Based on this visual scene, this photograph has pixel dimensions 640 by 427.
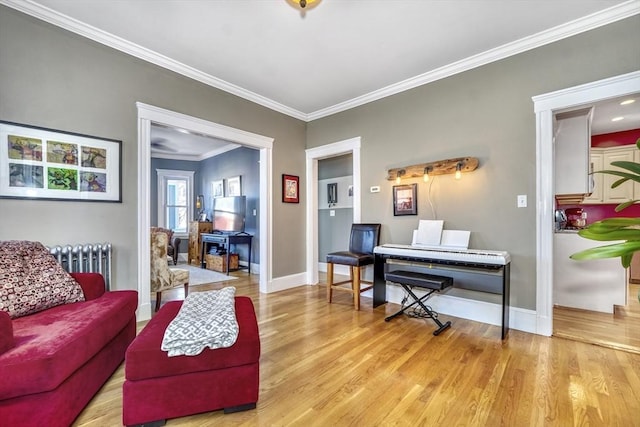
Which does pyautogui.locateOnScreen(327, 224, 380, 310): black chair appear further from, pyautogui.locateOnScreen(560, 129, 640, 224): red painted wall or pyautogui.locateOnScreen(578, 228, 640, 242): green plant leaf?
pyautogui.locateOnScreen(560, 129, 640, 224): red painted wall

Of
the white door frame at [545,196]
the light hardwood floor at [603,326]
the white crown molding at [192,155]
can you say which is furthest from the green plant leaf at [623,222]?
the white crown molding at [192,155]

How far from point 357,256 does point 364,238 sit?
39 centimetres

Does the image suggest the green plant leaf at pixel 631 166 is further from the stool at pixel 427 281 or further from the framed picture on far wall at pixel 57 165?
the framed picture on far wall at pixel 57 165

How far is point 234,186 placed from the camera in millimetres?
6074

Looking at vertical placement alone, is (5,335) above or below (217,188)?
below

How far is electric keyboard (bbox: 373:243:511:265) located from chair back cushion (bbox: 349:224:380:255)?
14.0 inches

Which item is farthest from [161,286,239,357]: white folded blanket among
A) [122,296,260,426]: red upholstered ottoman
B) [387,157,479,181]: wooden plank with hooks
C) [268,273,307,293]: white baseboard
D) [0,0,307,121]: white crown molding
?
[0,0,307,121]: white crown molding

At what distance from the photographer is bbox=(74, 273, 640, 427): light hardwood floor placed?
1454mm

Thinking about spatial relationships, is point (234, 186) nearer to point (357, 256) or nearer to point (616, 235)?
point (357, 256)

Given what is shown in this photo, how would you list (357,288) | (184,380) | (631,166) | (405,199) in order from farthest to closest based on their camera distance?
(405,199), (357,288), (184,380), (631,166)

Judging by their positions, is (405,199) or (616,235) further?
(405,199)

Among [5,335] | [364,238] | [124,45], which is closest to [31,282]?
[5,335]

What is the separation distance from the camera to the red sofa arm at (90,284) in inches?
78.7

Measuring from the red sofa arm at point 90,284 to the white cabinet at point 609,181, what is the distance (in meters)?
6.68
